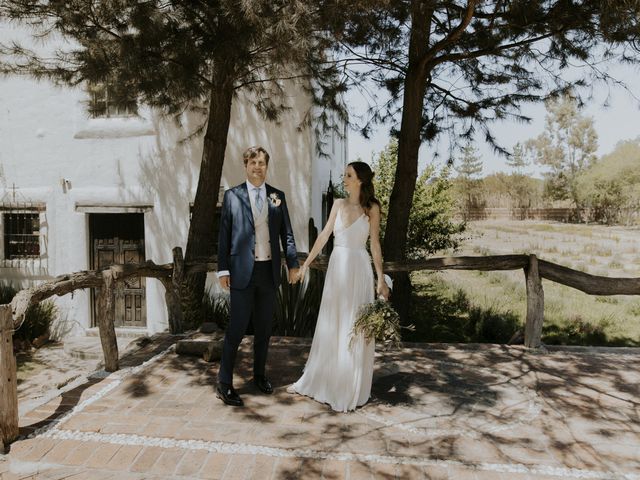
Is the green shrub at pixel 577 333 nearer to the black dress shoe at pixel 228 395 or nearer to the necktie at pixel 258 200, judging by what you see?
the black dress shoe at pixel 228 395

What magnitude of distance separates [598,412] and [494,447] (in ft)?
3.97

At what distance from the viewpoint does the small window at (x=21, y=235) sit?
10.0 meters

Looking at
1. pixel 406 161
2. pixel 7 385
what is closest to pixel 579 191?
pixel 406 161

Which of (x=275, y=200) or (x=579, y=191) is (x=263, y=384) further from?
(x=579, y=191)

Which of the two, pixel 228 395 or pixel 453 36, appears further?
pixel 453 36

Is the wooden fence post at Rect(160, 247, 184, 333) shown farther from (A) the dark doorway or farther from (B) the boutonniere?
(A) the dark doorway

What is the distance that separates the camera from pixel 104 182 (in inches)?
384

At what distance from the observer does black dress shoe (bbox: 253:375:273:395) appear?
4.33 meters

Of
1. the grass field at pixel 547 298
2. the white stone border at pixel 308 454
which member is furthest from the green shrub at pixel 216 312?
the white stone border at pixel 308 454

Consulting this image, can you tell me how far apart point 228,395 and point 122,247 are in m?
6.80

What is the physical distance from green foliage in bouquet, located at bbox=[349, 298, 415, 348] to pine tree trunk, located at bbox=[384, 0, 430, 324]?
3382 millimetres

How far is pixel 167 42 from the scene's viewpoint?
519 centimetres

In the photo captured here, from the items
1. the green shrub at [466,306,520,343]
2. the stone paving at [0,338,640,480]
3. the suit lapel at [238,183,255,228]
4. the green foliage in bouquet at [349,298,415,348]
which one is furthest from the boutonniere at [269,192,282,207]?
the green shrub at [466,306,520,343]

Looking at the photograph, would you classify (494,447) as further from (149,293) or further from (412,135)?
(149,293)
